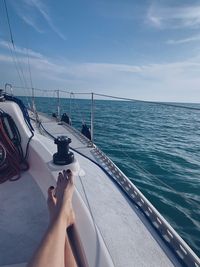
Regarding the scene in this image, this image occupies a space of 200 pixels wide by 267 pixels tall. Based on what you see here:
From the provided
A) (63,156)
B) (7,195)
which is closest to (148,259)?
(63,156)

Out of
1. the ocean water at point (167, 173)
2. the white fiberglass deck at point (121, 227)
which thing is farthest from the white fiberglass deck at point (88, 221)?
the ocean water at point (167, 173)

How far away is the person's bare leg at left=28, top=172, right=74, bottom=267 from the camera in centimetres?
92

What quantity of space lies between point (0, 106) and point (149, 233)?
1.79m

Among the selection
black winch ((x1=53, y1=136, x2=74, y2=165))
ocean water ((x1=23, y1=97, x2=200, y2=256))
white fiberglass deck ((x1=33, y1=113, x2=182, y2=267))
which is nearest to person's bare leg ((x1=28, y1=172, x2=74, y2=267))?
white fiberglass deck ((x1=33, y1=113, x2=182, y2=267))

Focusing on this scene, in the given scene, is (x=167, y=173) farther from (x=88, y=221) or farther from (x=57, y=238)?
(x=57, y=238)

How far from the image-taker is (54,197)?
1.48 meters

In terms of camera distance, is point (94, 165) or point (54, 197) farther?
point (94, 165)

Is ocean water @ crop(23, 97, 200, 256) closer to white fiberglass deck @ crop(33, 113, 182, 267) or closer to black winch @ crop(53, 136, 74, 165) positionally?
white fiberglass deck @ crop(33, 113, 182, 267)

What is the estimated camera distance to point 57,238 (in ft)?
3.38

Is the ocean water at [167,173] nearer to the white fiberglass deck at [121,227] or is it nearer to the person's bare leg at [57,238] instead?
the white fiberglass deck at [121,227]

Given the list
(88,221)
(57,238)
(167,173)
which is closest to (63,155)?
(88,221)

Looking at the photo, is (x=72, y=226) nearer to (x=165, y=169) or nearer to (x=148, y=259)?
(x=148, y=259)

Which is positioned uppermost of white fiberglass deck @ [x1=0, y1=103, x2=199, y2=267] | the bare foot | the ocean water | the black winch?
the black winch

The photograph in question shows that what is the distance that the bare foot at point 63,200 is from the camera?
4.03 ft
